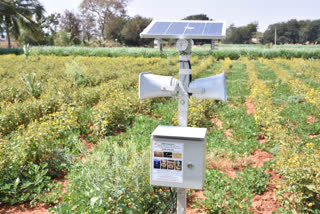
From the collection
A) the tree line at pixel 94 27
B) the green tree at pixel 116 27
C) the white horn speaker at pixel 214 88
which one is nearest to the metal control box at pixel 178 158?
the white horn speaker at pixel 214 88

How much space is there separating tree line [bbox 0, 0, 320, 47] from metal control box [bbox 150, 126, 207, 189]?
1606 cm

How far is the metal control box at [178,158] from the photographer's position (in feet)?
7.08

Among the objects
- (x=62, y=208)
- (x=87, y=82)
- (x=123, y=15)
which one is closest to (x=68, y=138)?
(x=62, y=208)

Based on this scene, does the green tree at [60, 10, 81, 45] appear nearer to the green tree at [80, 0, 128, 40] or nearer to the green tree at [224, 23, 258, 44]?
the green tree at [80, 0, 128, 40]

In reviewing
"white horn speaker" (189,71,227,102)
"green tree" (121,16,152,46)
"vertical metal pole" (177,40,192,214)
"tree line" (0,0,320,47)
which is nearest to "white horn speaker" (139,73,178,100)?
"vertical metal pole" (177,40,192,214)

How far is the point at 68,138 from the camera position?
193 inches

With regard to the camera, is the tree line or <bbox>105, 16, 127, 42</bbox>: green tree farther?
<bbox>105, 16, 127, 42</bbox>: green tree

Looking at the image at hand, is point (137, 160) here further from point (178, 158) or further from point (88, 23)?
point (88, 23)

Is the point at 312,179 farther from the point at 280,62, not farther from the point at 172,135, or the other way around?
the point at 280,62

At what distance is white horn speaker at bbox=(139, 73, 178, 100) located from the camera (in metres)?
2.37

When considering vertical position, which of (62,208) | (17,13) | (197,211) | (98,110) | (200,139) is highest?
(17,13)

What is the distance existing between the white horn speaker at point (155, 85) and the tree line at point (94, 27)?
15.7m

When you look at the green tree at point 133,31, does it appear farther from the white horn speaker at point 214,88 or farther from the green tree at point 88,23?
the white horn speaker at point 214,88

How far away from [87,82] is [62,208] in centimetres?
837
